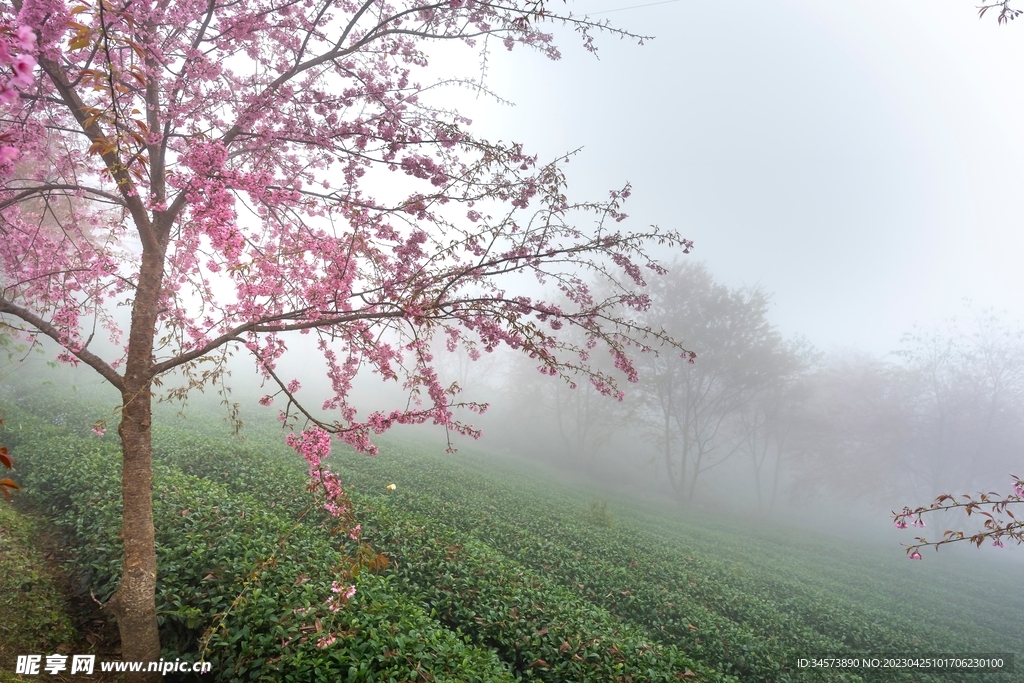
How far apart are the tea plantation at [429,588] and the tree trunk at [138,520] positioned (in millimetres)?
359

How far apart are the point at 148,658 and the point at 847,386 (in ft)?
137

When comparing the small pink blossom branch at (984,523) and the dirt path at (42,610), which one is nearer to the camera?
the small pink blossom branch at (984,523)

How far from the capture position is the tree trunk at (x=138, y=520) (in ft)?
12.9

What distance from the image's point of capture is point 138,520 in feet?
13.2

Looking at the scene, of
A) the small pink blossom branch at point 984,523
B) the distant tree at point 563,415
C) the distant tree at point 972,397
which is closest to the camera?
the small pink blossom branch at point 984,523

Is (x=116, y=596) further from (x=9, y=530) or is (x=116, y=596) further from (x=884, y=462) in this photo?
(x=884, y=462)

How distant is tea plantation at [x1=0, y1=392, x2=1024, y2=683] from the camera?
4168 millimetres

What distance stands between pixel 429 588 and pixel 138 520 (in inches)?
136

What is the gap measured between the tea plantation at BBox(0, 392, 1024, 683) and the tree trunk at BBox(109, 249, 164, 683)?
36 cm

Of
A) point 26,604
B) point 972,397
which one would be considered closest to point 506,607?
point 26,604

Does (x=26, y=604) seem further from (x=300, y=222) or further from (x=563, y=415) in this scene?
(x=563, y=415)

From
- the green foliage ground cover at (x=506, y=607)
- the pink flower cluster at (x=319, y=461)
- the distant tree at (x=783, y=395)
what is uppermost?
the distant tree at (x=783, y=395)

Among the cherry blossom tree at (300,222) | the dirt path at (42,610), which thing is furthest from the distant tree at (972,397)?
the dirt path at (42,610)

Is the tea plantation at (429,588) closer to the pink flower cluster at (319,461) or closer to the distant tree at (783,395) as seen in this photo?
the pink flower cluster at (319,461)
